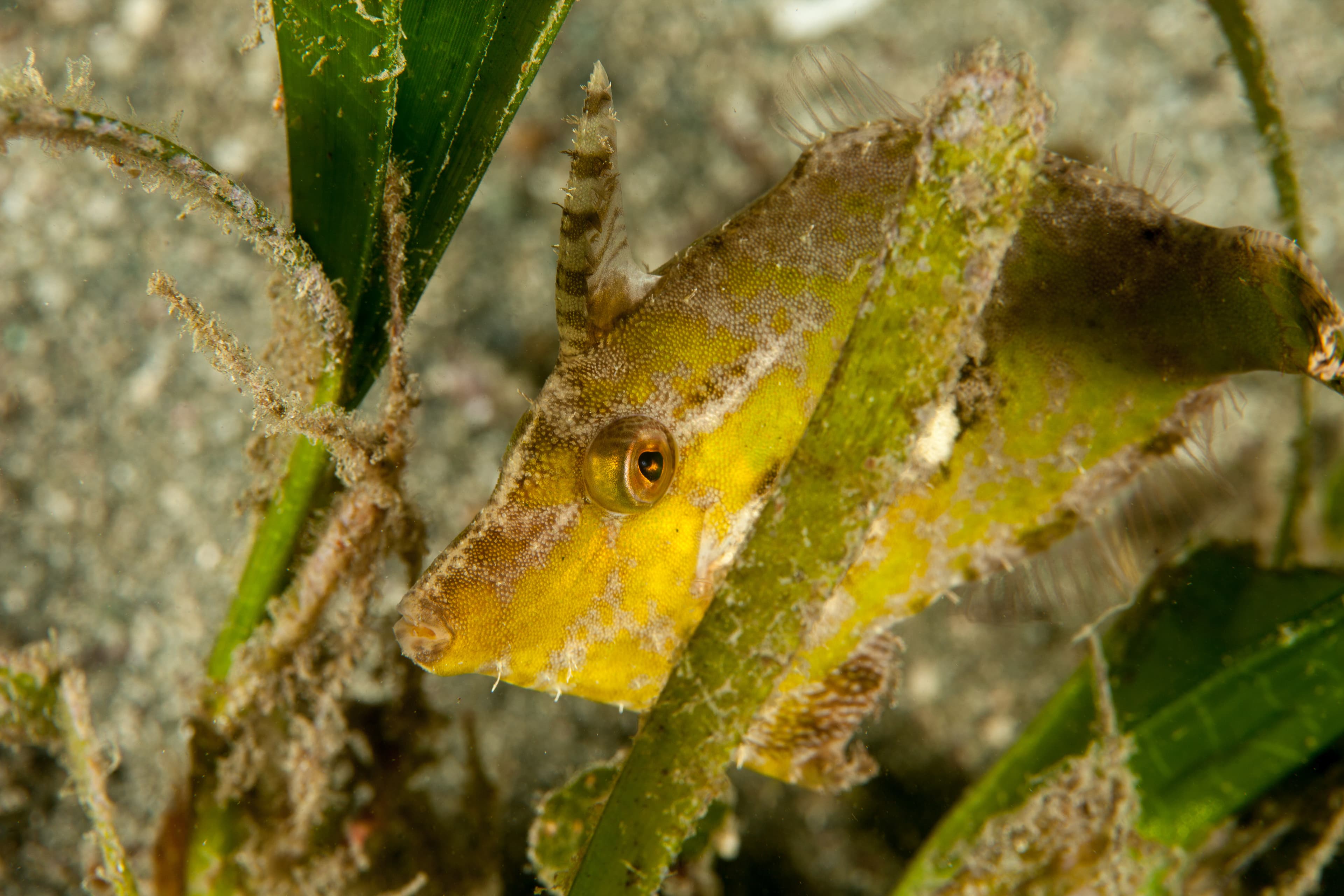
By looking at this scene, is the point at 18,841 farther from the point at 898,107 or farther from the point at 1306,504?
the point at 1306,504

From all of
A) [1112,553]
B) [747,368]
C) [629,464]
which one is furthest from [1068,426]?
[629,464]

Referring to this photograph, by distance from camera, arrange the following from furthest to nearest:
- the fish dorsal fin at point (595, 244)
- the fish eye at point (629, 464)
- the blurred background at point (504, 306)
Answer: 1. the blurred background at point (504, 306)
2. the fish eye at point (629, 464)
3. the fish dorsal fin at point (595, 244)

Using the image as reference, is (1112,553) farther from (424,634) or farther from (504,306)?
(504,306)

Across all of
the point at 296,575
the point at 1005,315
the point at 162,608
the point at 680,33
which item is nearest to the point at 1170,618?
the point at 1005,315

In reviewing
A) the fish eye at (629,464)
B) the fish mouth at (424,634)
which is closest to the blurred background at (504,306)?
the fish mouth at (424,634)

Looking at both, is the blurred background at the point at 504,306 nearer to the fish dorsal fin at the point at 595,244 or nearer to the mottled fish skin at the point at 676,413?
the mottled fish skin at the point at 676,413
